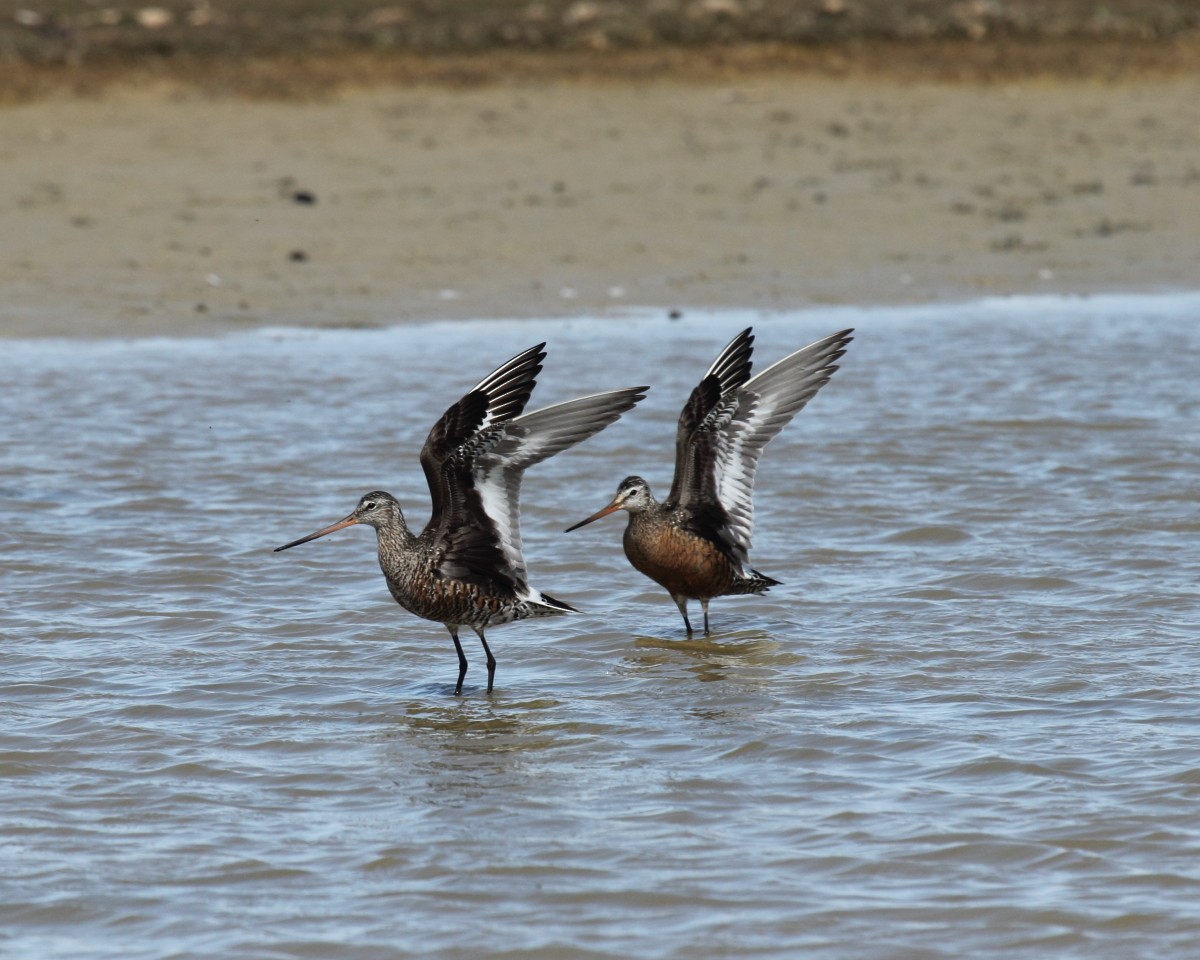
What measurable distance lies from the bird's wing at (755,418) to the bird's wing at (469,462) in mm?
1482

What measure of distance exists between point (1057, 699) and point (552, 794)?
6.62 ft

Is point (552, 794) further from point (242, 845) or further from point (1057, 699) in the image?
point (1057, 699)

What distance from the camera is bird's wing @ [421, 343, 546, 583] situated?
22.8 feet

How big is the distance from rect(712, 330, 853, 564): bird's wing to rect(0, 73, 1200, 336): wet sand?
208 inches

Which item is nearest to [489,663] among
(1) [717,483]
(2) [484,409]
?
(2) [484,409]

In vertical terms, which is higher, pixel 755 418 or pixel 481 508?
pixel 755 418

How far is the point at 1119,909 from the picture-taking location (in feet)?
16.9

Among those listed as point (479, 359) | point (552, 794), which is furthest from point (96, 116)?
point (552, 794)

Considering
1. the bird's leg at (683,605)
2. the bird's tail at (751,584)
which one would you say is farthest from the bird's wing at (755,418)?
the bird's leg at (683,605)

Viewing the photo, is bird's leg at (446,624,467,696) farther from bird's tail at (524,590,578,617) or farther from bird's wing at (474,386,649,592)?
bird's wing at (474,386,649,592)

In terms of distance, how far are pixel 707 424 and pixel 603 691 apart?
5.29 ft

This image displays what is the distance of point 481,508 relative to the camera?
287 inches

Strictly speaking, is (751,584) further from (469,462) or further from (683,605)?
(469,462)

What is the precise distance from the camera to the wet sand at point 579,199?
551 inches
